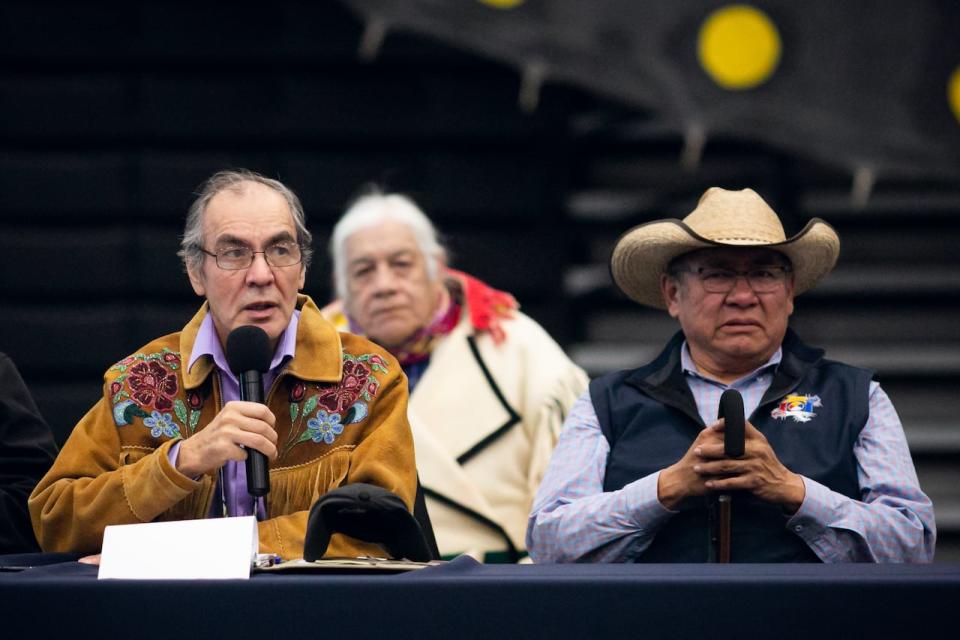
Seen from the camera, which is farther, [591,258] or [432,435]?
[591,258]

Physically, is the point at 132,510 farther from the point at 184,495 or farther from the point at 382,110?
the point at 382,110

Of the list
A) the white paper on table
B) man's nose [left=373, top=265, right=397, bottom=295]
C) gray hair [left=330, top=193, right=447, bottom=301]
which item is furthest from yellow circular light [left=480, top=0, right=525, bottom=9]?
the white paper on table

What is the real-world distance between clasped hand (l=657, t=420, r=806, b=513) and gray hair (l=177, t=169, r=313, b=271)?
2.53 feet

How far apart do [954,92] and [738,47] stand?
75 cm

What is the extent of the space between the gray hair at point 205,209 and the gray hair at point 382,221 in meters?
1.32

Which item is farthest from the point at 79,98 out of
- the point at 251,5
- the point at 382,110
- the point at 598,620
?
Result: the point at 598,620

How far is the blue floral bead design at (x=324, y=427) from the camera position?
2.48 metres

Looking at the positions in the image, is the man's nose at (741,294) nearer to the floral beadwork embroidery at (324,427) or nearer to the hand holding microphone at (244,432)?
the floral beadwork embroidery at (324,427)

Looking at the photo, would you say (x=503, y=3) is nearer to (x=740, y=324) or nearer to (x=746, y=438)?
(x=740, y=324)

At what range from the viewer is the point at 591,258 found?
5469mm

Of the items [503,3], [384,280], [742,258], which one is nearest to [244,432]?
[742,258]

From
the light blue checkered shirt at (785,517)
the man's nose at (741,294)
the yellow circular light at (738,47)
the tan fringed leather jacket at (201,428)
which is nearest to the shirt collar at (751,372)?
the light blue checkered shirt at (785,517)

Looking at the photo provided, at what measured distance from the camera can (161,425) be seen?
8.07 ft

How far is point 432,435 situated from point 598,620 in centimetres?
182
